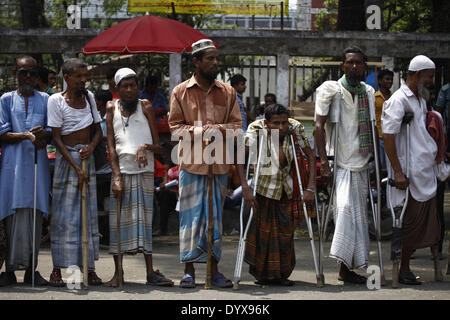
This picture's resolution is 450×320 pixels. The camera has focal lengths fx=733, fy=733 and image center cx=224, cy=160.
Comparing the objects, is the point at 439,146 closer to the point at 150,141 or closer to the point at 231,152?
the point at 231,152

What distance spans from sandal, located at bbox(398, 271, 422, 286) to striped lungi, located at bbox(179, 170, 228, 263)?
1.83 m

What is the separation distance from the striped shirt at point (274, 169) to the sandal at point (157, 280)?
123 cm

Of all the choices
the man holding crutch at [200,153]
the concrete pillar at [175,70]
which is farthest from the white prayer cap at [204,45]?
the concrete pillar at [175,70]

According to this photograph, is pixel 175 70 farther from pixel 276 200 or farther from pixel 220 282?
pixel 220 282

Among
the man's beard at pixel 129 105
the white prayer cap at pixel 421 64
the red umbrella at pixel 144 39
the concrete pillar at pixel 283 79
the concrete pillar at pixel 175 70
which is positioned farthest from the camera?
the concrete pillar at pixel 283 79

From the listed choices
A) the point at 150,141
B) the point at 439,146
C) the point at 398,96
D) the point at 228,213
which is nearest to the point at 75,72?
the point at 150,141

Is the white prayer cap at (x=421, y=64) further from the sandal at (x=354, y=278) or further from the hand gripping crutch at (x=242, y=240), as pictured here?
the sandal at (x=354, y=278)

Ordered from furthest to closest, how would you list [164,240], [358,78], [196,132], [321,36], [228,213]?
[321,36]
[228,213]
[164,240]
[358,78]
[196,132]

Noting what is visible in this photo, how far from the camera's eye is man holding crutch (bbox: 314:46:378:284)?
7176 mm

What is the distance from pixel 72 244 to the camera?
6996 millimetres

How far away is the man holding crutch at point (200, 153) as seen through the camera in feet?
22.6

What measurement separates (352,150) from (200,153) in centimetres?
154

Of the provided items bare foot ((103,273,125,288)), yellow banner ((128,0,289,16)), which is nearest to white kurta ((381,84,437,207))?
bare foot ((103,273,125,288))

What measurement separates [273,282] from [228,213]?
5158mm
